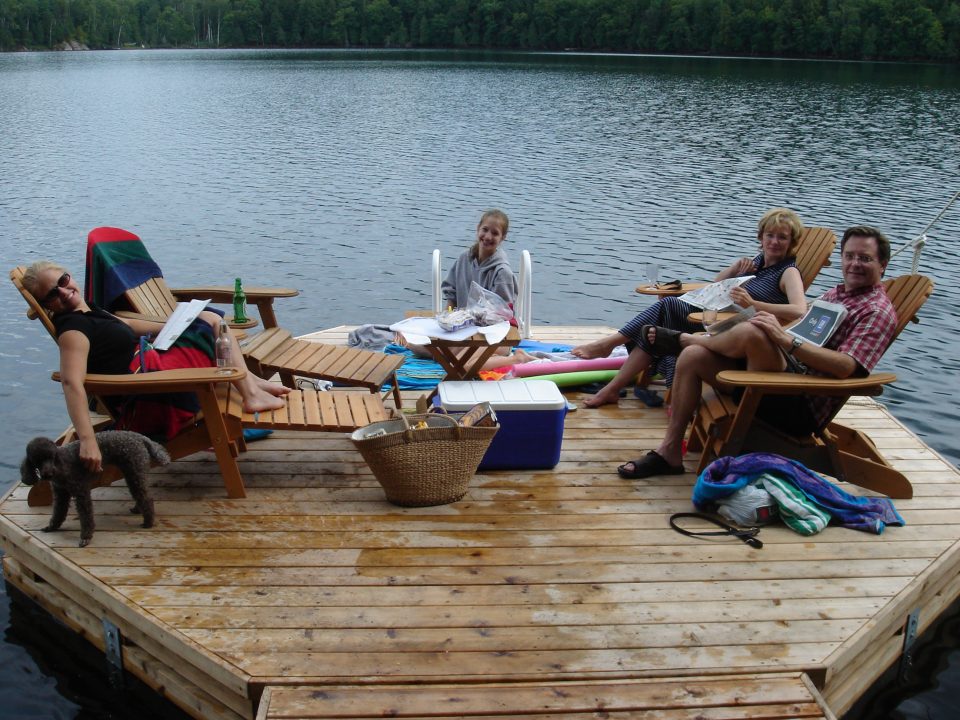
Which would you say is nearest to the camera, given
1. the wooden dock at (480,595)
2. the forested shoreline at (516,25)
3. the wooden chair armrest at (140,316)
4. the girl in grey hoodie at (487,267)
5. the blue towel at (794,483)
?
the wooden dock at (480,595)

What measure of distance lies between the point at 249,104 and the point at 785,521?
103ft

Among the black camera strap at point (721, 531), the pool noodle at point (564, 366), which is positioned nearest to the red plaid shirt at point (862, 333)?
the black camera strap at point (721, 531)

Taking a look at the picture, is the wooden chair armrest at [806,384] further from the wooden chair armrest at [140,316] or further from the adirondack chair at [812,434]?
the wooden chair armrest at [140,316]

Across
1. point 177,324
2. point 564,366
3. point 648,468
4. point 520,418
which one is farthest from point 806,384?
point 177,324

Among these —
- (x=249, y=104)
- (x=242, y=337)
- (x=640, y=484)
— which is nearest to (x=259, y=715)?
(x=640, y=484)

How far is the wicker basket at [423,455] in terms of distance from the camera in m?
3.86

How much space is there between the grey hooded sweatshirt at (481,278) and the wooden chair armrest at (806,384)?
1873 millimetres

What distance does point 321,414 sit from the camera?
4.30 meters

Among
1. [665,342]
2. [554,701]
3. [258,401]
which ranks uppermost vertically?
[665,342]

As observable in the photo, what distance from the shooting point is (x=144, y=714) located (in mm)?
3758

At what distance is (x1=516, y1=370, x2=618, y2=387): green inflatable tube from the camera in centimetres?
564

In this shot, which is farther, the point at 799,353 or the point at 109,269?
the point at 109,269

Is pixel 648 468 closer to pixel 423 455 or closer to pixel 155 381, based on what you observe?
pixel 423 455

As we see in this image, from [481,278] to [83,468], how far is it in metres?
2.77
